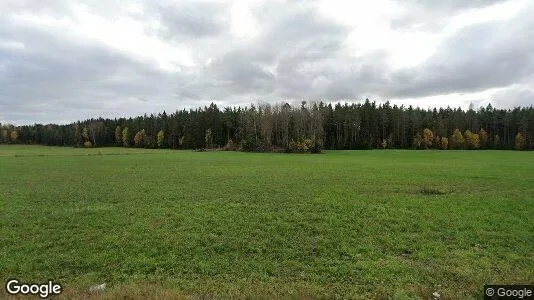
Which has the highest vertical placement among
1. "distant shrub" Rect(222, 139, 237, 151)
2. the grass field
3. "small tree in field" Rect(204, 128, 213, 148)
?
"small tree in field" Rect(204, 128, 213, 148)

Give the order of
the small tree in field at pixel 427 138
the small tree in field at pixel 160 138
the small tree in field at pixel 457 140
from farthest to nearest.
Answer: the small tree in field at pixel 160 138, the small tree in field at pixel 427 138, the small tree in field at pixel 457 140

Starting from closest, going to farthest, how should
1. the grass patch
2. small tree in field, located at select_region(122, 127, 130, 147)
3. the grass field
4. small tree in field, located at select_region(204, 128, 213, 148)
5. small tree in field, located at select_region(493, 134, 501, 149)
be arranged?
the grass field, the grass patch, small tree in field, located at select_region(204, 128, 213, 148), small tree in field, located at select_region(493, 134, 501, 149), small tree in field, located at select_region(122, 127, 130, 147)

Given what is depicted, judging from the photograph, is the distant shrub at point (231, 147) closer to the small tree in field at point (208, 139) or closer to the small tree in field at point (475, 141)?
the small tree in field at point (208, 139)

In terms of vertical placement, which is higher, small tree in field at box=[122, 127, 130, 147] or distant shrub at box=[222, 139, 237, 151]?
small tree in field at box=[122, 127, 130, 147]

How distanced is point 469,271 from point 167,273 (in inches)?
344

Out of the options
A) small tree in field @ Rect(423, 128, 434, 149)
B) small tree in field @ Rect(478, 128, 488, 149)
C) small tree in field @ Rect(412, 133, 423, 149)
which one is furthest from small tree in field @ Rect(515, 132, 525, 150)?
small tree in field @ Rect(412, 133, 423, 149)

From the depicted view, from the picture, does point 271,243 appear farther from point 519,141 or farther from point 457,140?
point 519,141

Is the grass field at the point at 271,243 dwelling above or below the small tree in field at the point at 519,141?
below

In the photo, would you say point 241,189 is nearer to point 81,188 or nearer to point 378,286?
point 81,188

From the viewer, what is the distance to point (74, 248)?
12383mm

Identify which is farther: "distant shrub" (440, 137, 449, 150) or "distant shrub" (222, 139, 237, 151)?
"distant shrub" (440, 137, 449, 150)

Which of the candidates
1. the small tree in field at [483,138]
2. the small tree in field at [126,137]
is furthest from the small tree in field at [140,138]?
the small tree in field at [483,138]

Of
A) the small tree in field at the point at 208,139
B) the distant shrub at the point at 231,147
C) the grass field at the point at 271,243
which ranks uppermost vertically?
the small tree in field at the point at 208,139

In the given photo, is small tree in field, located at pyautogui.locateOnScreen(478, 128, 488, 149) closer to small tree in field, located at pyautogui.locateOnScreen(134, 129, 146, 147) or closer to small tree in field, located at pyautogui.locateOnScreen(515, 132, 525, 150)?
small tree in field, located at pyautogui.locateOnScreen(515, 132, 525, 150)
